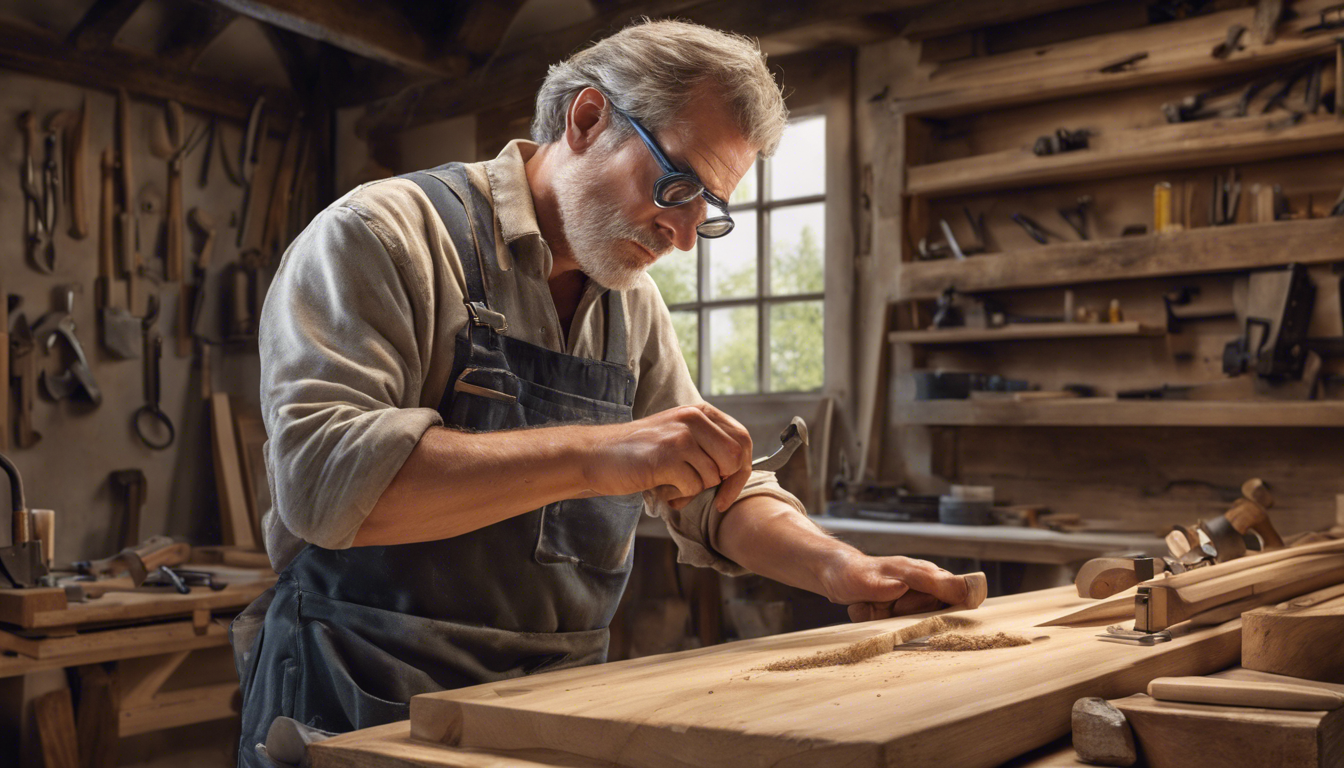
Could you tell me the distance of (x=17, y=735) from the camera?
3.66m

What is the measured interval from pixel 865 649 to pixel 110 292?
521 cm

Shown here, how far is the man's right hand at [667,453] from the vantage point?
137 cm

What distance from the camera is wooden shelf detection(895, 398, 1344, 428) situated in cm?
381

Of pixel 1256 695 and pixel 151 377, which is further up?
pixel 151 377

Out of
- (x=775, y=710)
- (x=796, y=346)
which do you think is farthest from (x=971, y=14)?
(x=775, y=710)

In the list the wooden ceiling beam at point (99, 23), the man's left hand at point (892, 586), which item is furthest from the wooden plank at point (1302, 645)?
the wooden ceiling beam at point (99, 23)

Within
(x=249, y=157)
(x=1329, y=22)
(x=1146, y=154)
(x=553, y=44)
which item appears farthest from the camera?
(x=249, y=157)

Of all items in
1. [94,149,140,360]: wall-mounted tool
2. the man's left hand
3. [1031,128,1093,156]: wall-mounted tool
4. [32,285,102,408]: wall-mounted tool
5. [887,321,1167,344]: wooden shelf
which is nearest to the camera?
the man's left hand

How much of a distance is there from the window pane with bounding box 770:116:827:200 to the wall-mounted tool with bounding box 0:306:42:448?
3.64 meters

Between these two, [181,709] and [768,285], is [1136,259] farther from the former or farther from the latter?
[181,709]

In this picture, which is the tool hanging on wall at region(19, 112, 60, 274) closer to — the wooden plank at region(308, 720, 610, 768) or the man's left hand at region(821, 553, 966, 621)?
the man's left hand at region(821, 553, 966, 621)

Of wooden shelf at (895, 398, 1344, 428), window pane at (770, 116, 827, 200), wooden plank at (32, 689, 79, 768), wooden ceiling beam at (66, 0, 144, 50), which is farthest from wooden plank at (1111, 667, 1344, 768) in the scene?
wooden ceiling beam at (66, 0, 144, 50)

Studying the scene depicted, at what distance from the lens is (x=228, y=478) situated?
5.75 meters

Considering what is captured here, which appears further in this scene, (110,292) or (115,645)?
(110,292)
